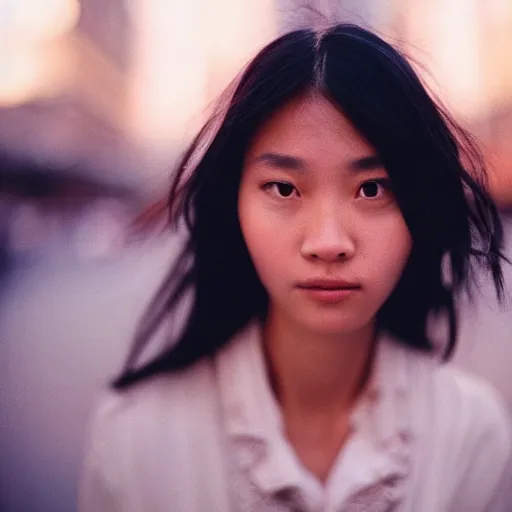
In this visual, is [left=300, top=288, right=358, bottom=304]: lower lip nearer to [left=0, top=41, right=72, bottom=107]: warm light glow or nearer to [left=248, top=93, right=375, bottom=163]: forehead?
[left=248, top=93, right=375, bottom=163]: forehead

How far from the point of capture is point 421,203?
1.83 ft

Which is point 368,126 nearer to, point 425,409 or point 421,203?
point 421,203

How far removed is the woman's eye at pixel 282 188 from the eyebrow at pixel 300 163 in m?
0.02

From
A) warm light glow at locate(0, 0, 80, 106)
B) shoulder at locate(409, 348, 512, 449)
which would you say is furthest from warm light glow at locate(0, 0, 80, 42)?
shoulder at locate(409, 348, 512, 449)

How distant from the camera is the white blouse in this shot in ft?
1.96

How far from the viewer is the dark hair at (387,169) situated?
53 centimetres

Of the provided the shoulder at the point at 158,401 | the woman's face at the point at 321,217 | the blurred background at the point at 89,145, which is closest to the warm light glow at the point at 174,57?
the blurred background at the point at 89,145

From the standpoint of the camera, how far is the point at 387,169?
538 millimetres

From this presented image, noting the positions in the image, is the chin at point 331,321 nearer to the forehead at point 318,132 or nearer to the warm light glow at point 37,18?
the forehead at point 318,132

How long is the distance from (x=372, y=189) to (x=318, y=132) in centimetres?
7

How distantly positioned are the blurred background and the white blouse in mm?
59

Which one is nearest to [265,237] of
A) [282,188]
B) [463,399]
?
[282,188]

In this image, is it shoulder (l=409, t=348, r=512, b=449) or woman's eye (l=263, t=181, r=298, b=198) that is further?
shoulder (l=409, t=348, r=512, b=449)

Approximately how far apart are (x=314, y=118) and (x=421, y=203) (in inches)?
4.7
